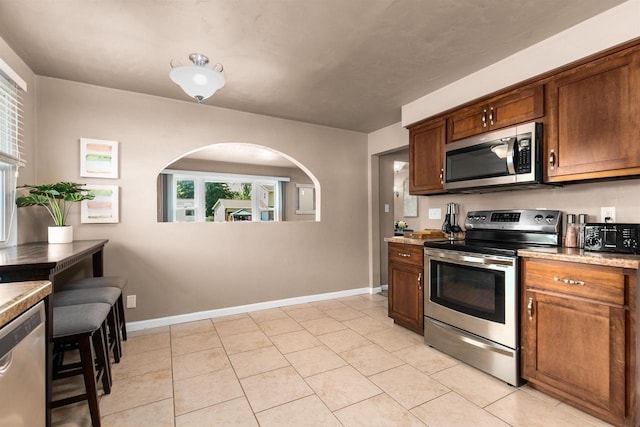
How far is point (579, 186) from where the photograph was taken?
87.4 inches

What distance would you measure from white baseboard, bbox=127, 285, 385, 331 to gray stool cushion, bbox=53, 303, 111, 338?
5.11 ft

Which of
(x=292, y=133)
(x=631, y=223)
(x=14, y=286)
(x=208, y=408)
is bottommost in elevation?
(x=208, y=408)

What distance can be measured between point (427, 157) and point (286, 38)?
1.72 meters

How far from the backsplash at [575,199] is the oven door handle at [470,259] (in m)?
0.68

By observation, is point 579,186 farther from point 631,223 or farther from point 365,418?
point 365,418

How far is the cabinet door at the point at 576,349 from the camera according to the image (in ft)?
5.30

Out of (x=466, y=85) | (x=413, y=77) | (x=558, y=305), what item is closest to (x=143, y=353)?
(x=558, y=305)

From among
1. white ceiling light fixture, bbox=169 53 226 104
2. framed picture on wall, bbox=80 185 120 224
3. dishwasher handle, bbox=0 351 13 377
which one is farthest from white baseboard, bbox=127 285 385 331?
dishwasher handle, bbox=0 351 13 377

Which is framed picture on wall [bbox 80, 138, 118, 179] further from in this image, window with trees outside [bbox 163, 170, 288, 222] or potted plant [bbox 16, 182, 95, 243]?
window with trees outside [bbox 163, 170, 288, 222]

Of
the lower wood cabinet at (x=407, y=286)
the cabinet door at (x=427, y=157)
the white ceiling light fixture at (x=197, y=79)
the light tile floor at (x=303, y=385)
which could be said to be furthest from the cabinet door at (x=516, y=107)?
→ the white ceiling light fixture at (x=197, y=79)

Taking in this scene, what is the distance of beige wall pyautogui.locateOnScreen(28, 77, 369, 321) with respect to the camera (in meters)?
2.84

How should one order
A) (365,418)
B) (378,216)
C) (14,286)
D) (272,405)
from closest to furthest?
(14,286)
(365,418)
(272,405)
(378,216)

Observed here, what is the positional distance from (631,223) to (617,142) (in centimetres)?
53

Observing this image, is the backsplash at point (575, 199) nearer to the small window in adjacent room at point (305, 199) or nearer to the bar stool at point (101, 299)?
the bar stool at point (101, 299)
